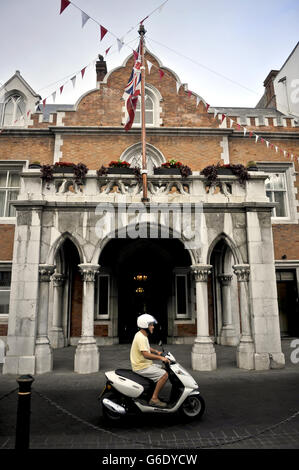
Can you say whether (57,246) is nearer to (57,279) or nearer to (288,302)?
(57,279)

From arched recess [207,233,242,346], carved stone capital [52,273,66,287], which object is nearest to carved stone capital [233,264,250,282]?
arched recess [207,233,242,346]

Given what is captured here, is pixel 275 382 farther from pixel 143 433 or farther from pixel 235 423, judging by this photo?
pixel 143 433

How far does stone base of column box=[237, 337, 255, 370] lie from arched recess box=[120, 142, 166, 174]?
794 cm

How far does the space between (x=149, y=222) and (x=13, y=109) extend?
32.8ft

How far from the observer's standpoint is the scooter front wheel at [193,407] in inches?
192

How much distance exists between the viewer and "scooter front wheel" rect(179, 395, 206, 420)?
488 centimetres

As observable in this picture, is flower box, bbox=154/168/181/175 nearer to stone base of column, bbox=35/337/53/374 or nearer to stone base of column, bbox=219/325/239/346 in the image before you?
stone base of column, bbox=35/337/53/374

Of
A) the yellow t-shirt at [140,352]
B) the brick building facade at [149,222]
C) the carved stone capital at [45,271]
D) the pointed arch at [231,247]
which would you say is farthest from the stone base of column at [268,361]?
the carved stone capital at [45,271]

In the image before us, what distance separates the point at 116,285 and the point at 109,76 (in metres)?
9.34

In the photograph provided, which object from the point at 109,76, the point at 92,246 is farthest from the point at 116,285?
the point at 109,76

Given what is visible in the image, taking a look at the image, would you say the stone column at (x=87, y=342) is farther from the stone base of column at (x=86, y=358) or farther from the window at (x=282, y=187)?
the window at (x=282, y=187)

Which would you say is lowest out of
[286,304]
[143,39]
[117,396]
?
[117,396]

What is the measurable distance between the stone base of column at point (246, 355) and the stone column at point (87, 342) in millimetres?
3691

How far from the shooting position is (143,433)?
14.5 ft
